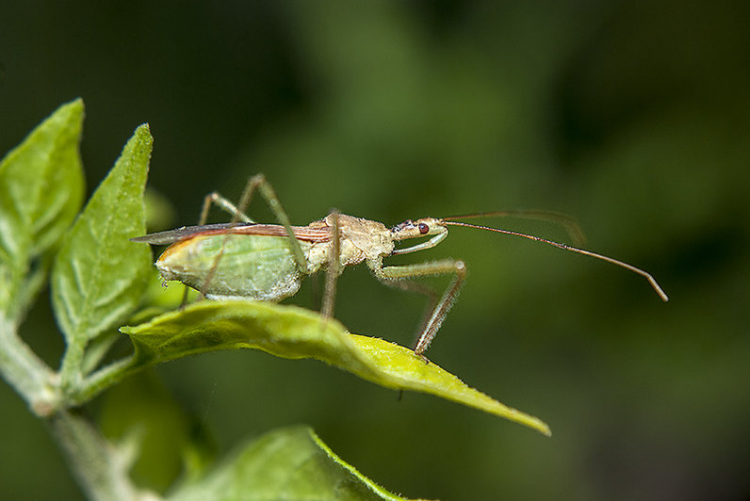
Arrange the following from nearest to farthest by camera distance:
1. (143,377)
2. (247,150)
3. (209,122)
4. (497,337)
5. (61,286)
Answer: (61,286) → (143,377) → (497,337) → (247,150) → (209,122)

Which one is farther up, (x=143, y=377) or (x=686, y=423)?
(x=143, y=377)

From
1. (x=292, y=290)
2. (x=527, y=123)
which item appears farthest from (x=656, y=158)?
(x=292, y=290)

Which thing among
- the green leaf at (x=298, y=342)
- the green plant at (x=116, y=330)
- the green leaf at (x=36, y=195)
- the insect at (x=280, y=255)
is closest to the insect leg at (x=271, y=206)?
the insect at (x=280, y=255)

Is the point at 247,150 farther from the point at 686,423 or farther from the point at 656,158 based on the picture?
the point at 686,423

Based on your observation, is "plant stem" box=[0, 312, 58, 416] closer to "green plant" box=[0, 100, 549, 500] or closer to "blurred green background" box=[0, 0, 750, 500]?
"green plant" box=[0, 100, 549, 500]

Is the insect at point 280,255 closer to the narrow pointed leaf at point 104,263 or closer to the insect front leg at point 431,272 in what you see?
the insect front leg at point 431,272

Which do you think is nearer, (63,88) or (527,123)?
(527,123)

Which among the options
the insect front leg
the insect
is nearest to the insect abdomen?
the insect
